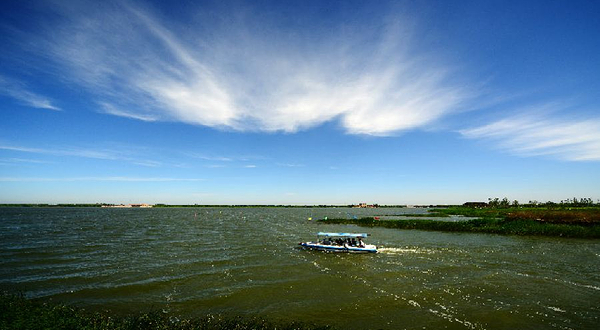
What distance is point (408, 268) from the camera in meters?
29.7

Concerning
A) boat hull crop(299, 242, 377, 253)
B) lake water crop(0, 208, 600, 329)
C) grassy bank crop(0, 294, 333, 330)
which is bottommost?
lake water crop(0, 208, 600, 329)

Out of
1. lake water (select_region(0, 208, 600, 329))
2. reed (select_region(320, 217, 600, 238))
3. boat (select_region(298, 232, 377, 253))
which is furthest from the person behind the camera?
reed (select_region(320, 217, 600, 238))

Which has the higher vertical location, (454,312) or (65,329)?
(65,329)

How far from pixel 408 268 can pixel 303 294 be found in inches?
528

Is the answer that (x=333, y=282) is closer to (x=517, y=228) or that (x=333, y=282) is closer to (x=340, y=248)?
(x=340, y=248)

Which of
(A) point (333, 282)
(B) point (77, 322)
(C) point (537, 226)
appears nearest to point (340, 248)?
(A) point (333, 282)

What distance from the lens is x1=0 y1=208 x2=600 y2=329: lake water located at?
18.1 metres

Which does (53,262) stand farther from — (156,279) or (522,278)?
(522,278)

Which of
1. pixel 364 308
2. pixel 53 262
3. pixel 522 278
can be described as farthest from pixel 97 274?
pixel 522 278

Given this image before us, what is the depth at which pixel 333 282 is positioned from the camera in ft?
82.4

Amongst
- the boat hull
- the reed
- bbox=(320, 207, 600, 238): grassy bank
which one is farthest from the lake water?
bbox=(320, 207, 600, 238): grassy bank

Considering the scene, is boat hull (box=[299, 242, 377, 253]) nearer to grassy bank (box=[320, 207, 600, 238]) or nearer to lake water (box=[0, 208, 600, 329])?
lake water (box=[0, 208, 600, 329])

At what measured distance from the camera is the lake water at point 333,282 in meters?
18.1

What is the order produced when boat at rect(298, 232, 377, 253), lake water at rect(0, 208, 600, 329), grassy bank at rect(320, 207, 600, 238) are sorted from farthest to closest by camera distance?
grassy bank at rect(320, 207, 600, 238), boat at rect(298, 232, 377, 253), lake water at rect(0, 208, 600, 329)
